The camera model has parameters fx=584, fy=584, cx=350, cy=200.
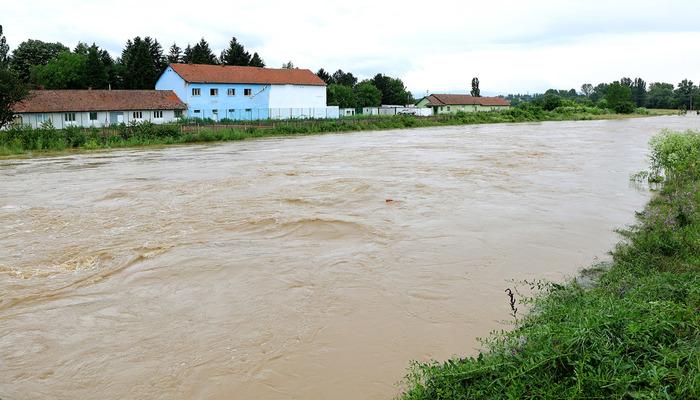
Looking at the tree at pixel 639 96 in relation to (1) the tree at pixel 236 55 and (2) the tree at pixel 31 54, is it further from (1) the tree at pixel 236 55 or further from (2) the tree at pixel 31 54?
(2) the tree at pixel 31 54

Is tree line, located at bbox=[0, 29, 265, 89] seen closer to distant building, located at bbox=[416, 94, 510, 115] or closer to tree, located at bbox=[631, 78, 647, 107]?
distant building, located at bbox=[416, 94, 510, 115]

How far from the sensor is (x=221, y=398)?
5125 mm

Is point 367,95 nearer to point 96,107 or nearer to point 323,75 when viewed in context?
point 323,75

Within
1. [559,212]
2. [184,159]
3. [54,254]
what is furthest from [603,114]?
[54,254]

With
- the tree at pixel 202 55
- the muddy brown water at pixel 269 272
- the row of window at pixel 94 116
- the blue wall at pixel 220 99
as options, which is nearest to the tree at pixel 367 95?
the tree at pixel 202 55

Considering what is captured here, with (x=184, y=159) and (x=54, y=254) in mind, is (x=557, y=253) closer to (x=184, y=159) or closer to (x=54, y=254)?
(x=54, y=254)

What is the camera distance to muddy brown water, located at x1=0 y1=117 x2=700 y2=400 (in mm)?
5645

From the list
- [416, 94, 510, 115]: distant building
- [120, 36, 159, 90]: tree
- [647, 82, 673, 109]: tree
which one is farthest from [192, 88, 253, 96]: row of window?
[647, 82, 673, 109]: tree

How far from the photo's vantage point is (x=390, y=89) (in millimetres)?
86562

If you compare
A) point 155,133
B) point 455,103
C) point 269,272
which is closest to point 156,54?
point 155,133

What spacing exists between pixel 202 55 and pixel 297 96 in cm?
1475

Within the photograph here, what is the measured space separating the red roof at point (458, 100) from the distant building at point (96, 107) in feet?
145

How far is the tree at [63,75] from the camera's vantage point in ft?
187

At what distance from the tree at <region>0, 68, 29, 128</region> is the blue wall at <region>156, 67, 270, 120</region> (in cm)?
2069
